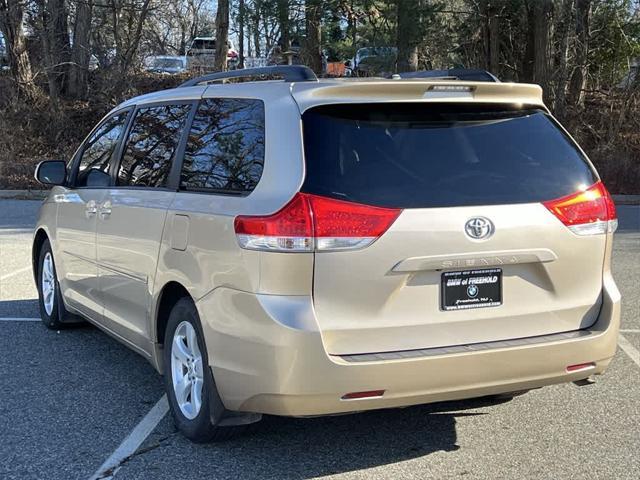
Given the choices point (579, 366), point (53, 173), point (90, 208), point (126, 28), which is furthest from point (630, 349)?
point (126, 28)

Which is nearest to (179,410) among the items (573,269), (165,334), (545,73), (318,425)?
(165,334)

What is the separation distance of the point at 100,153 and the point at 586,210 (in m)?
3.47

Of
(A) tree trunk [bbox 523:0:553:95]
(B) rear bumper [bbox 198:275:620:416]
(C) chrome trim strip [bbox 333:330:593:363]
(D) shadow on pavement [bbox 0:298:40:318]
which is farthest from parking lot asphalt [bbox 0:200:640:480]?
(A) tree trunk [bbox 523:0:553:95]

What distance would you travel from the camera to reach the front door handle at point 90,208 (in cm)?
524

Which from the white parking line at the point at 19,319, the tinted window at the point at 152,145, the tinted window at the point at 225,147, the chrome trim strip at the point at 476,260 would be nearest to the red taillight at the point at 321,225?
the chrome trim strip at the point at 476,260

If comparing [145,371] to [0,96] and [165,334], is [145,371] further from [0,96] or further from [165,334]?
[0,96]

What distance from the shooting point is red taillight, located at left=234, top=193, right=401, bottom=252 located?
3328 mm

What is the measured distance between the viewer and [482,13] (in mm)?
22125

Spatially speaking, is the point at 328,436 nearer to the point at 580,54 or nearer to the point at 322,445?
the point at 322,445

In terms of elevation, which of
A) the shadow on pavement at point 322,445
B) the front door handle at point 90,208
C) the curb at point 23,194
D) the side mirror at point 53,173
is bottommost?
the curb at point 23,194

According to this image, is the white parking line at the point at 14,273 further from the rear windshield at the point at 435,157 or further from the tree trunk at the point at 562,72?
the tree trunk at the point at 562,72

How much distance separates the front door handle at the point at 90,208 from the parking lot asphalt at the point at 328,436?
1105mm

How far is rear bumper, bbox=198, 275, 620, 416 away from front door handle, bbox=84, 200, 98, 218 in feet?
6.00

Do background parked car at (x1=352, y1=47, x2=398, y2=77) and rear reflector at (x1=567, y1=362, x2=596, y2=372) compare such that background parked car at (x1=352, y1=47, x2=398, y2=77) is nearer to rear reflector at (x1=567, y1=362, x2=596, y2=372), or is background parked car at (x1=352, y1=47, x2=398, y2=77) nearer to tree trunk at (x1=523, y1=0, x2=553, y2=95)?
tree trunk at (x1=523, y1=0, x2=553, y2=95)
